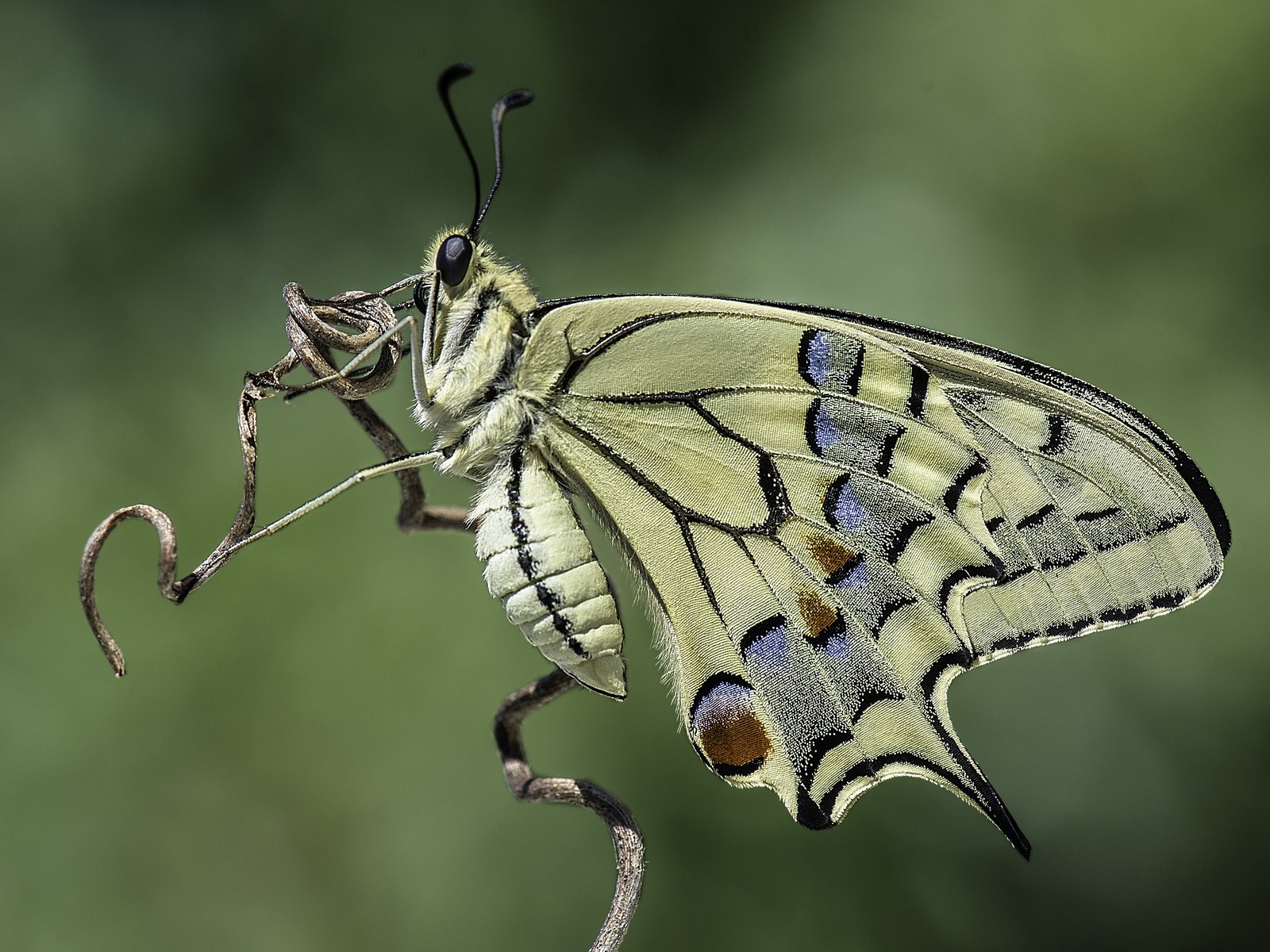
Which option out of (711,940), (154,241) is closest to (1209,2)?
(711,940)

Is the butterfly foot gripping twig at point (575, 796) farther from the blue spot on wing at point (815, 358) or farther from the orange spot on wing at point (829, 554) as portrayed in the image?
the blue spot on wing at point (815, 358)

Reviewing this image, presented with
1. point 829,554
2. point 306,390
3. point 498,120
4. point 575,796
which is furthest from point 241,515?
point 829,554

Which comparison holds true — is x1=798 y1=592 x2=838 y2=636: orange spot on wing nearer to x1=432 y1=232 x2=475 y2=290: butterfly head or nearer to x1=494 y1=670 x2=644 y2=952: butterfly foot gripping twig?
x1=494 y1=670 x2=644 y2=952: butterfly foot gripping twig

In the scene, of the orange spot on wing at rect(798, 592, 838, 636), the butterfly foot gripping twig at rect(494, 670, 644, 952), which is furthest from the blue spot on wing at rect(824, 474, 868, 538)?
the butterfly foot gripping twig at rect(494, 670, 644, 952)

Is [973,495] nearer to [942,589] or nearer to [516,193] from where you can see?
[942,589]

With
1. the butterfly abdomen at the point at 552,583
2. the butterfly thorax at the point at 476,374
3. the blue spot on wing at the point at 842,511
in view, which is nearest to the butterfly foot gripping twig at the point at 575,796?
the butterfly abdomen at the point at 552,583

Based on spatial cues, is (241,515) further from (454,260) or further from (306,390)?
(454,260)
